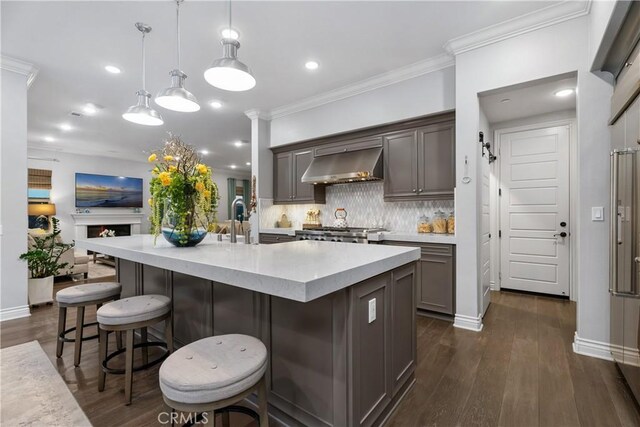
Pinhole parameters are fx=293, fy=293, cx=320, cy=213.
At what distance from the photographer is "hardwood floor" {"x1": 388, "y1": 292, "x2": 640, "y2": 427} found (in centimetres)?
177

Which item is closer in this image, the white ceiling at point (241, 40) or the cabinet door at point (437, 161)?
the white ceiling at point (241, 40)

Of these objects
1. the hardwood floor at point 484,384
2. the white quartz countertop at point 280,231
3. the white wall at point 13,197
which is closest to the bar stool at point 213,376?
the hardwood floor at point 484,384

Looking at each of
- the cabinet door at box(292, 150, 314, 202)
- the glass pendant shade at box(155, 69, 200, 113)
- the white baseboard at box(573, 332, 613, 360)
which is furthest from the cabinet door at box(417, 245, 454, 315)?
the glass pendant shade at box(155, 69, 200, 113)

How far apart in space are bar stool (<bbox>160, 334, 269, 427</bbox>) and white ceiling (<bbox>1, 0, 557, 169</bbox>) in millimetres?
2770

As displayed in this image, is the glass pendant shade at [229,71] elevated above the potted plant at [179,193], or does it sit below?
above

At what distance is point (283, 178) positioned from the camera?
18.0 ft

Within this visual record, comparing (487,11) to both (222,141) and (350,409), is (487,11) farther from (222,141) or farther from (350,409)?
(222,141)

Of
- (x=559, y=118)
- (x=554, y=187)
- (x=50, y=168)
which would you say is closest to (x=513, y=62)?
(x=559, y=118)

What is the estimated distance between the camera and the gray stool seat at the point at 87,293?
2275mm

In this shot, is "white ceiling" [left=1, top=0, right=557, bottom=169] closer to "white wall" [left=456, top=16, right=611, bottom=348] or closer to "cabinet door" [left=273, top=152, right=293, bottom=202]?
"white wall" [left=456, top=16, right=611, bottom=348]

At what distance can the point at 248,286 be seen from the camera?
1.28 m

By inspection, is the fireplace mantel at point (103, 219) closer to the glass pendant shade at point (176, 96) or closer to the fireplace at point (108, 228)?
the fireplace at point (108, 228)

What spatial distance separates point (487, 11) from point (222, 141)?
6.34m

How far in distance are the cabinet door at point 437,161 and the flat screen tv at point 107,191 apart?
9.19 meters
